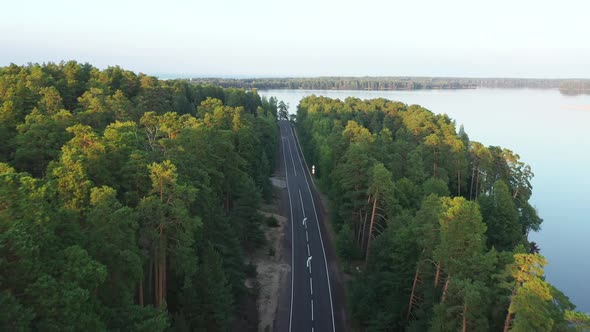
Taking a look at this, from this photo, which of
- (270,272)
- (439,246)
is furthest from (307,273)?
(439,246)

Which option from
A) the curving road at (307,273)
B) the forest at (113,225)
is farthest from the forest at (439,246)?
the forest at (113,225)

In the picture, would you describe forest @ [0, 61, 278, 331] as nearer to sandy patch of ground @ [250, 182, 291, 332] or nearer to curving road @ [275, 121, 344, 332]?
sandy patch of ground @ [250, 182, 291, 332]

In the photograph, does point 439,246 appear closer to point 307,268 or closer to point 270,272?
point 307,268

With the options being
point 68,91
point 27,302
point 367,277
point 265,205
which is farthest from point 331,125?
point 27,302

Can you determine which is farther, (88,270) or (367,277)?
(367,277)

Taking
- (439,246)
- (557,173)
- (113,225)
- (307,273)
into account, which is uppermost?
(113,225)

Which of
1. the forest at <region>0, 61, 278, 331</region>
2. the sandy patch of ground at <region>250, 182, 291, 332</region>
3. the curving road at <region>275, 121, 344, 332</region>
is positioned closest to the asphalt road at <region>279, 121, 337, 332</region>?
the curving road at <region>275, 121, 344, 332</region>

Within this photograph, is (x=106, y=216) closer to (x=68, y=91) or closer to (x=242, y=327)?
(x=242, y=327)
